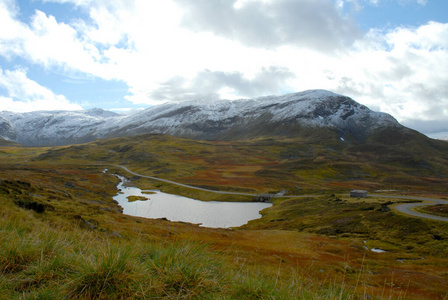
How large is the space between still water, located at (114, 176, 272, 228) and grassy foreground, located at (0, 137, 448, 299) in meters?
6.44

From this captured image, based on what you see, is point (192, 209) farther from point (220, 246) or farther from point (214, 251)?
point (214, 251)

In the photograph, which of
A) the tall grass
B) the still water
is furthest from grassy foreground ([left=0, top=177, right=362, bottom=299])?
the still water

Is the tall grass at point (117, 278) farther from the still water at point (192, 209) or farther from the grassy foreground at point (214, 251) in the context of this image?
the still water at point (192, 209)

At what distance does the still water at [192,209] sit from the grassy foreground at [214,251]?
6435mm

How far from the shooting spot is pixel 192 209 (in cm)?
8312

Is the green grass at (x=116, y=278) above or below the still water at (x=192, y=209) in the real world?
above

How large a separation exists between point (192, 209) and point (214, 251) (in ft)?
252

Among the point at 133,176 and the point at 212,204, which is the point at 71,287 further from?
the point at 133,176

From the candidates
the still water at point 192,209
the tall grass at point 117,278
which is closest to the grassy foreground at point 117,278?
the tall grass at point 117,278

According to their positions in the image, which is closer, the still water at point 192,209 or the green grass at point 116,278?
the green grass at point 116,278

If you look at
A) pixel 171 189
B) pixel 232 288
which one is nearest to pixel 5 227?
pixel 232 288

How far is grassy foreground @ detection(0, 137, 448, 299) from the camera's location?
16.3 ft

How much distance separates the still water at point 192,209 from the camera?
7194cm

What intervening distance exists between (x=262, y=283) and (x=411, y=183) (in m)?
178
